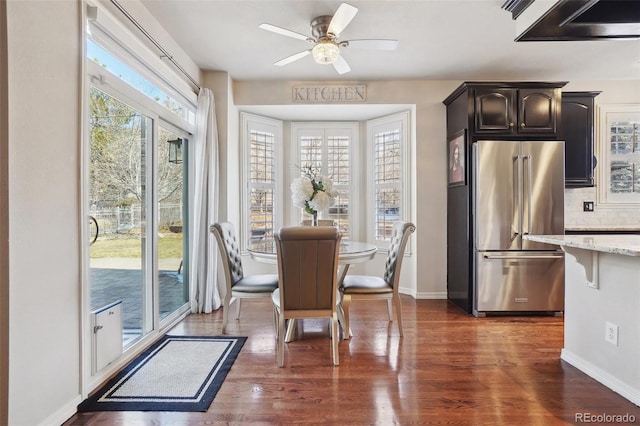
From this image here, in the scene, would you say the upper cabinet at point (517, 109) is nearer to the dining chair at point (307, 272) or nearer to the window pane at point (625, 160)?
the window pane at point (625, 160)

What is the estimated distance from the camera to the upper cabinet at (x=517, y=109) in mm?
3500

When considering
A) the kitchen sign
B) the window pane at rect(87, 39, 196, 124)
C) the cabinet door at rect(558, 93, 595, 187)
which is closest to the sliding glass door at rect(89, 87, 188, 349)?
the window pane at rect(87, 39, 196, 124)

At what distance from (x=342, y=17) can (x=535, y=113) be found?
2.45 meters

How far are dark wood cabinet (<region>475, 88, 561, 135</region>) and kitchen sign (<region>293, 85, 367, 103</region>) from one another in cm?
135

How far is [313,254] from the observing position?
7.52 feet

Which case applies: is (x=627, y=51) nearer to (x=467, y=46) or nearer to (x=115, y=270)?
(x=467, y=46)

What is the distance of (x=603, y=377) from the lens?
84.6 inches

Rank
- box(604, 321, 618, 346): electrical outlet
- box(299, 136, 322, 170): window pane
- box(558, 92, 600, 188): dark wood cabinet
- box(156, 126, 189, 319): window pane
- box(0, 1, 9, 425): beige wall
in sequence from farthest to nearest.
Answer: box(299, 136, 322, 170): window pane → box(558, 92, 600, 188): dark wood cabinet → box(156, 126, 189, 319): window pane → box(604, 321, 618, 346): electrical outlet → box(0, 1, 9, 425): beige wall

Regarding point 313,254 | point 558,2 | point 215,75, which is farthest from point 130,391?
point 558,2

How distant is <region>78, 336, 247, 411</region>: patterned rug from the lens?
192 cm

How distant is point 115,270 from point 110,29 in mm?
1627

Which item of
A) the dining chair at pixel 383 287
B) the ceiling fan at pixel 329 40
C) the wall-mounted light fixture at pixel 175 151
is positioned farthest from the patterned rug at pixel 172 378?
the ceiling fan at pixel 329 40

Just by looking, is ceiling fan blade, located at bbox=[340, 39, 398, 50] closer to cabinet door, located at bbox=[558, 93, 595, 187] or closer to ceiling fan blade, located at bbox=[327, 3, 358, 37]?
ceiling fan blade, located at bbox=[327, 3, 358, 37]

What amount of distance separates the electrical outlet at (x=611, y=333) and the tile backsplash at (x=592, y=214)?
236cm
